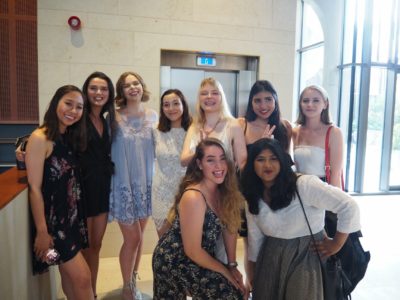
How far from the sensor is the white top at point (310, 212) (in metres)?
1.76

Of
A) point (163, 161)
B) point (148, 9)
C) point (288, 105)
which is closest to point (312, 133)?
point (163, 161)

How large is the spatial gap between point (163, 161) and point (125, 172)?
298mm

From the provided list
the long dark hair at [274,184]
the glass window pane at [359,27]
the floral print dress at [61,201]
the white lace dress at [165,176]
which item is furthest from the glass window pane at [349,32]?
the floral print dress at [61,201]

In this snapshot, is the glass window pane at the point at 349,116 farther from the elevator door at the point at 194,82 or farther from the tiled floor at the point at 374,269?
the elevator door at the point at 194,82

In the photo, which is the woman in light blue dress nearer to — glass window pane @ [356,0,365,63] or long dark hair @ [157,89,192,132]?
long dark hair @ [157,89,192,132]

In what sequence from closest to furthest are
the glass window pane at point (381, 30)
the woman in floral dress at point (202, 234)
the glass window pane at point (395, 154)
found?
1. the woman in floral dress at point (202, 234)
2. the glass window pane at point (381, 30)
3. the glass window pane at point (395, 154)

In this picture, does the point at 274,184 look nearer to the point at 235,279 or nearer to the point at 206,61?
the point at 235,279

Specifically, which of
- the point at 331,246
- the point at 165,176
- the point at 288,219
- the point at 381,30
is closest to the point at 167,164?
the point at 165,176

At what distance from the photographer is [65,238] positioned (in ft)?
6.27

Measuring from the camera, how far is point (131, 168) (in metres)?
2.51

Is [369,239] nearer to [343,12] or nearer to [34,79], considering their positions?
[343,12]

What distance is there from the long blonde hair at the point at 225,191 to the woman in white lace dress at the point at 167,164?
491 mm

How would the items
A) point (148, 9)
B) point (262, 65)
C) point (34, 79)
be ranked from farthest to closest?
point (34, 79) → point (262, 65) → point (148, 9)

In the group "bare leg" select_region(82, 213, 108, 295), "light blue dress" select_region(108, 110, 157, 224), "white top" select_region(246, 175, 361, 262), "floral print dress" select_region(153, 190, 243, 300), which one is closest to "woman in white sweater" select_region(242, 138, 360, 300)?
"white top" select_region(246, 175, 361, 262)
